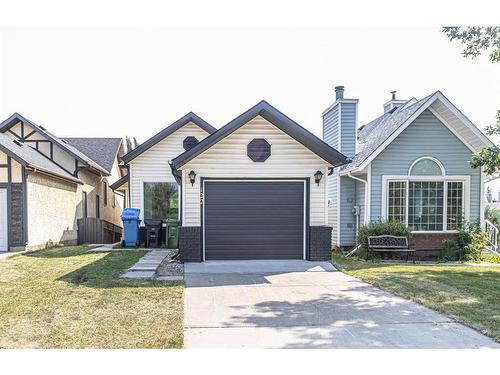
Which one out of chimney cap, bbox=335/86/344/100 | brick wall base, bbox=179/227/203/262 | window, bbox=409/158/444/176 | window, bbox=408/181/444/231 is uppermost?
chimney cap, bbox=335/86/344/100

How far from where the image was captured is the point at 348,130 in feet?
48.3

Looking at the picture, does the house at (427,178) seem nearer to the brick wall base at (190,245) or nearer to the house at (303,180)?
the house at (303,180)

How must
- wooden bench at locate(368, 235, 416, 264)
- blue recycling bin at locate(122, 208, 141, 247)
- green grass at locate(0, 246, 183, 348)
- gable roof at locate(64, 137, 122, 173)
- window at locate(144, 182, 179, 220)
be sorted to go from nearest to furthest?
green grass at locate(0, 246, 183, 348) → wooden bench at locate(368, 235, 416, 264) → blue recycling bin at locate(122, 208, 141, 247) → window at locate(144, 182, 179, 220) → gable roof at locate(64, 137, 122, 173)

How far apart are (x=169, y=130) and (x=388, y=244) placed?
928cm

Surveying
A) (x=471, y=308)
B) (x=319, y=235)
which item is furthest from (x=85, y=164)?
(x=471, y=308)

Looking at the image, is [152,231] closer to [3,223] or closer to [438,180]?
[3,223]

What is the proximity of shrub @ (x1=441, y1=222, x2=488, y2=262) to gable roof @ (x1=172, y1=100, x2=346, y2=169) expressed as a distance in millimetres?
5303

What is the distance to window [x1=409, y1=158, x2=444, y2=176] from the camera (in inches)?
506

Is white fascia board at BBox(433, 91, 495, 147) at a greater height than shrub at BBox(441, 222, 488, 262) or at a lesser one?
greater

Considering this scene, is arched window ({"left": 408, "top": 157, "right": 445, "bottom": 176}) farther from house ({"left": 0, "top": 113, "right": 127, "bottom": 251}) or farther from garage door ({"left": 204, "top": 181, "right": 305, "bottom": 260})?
house ({"left": 0, "top": 113, "right": 127, "bottom": 251})

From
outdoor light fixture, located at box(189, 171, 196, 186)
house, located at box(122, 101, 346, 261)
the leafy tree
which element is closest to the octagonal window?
house, located at box(122, 101, 346, 261)

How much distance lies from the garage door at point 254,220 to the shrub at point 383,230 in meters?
2.57

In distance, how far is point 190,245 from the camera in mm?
10102

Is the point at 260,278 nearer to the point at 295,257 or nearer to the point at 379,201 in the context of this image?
the point at 295,257
